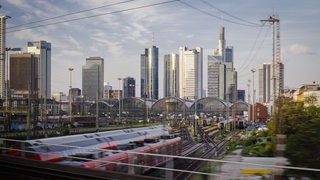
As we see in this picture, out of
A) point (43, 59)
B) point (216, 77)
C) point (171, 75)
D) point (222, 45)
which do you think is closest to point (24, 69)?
point (43, 59)

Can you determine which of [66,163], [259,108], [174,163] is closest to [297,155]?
[174,163]

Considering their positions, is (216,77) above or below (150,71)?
below

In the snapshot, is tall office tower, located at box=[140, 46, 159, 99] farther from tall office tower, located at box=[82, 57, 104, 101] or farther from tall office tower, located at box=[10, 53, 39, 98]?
tall office tower, located at box=[10, 53, 39, 98]

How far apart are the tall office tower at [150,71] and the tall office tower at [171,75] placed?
3.22 feet

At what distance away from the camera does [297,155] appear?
8.11 m

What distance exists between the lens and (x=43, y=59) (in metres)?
35.5

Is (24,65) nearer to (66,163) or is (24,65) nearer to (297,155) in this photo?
(66,163)

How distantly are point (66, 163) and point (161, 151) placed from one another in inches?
270

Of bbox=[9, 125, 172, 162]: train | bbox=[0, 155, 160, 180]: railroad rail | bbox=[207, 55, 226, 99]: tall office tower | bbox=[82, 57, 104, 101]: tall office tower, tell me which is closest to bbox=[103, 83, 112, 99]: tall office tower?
bbox=[82, 57, 104, 101]: tall office tower

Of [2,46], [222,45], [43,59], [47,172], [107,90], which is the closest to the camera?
[47,172]

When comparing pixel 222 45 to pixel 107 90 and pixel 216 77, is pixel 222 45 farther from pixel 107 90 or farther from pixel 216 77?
pixel 107 90

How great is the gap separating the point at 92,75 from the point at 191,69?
12.7 metres

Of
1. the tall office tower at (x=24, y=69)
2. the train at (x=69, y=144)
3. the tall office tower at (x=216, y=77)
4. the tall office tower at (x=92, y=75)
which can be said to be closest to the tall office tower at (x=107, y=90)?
the tall office tower at (x=92, y=75)

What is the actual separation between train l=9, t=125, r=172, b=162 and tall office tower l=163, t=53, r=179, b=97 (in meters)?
11.2
